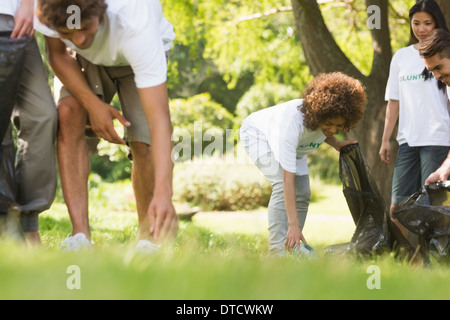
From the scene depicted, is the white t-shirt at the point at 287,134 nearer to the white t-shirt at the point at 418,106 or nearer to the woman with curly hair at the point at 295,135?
the woman with curly hair at the point at 295,135

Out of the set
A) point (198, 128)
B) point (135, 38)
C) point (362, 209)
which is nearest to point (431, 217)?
point (362, 209)

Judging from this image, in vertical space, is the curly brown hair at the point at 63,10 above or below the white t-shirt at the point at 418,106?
above

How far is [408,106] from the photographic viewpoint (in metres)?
5.55

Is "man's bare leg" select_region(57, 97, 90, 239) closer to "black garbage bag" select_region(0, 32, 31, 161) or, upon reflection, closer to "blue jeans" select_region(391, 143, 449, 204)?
"black garbage bag" select_region(0, 32, 31, 161)

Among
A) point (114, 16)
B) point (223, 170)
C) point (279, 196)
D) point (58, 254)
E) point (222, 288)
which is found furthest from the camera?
point (223, 170)

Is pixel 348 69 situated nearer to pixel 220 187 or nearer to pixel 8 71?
pixel 8 71

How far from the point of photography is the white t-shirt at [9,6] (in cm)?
396

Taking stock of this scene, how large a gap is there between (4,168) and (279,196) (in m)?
2.22

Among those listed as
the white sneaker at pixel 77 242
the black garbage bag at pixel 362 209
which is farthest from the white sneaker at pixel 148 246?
the black garbage bag at pixel 362 209

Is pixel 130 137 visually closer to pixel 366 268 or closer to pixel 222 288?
pixel 366 268


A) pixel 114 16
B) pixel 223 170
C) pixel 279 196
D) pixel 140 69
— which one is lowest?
pixel 223 170

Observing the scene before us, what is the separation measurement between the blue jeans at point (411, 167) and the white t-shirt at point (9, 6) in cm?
307

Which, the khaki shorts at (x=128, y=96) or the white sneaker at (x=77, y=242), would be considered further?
the khaki shorts at (x=128, y=96)

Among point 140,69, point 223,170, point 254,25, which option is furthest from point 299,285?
point 223,170
